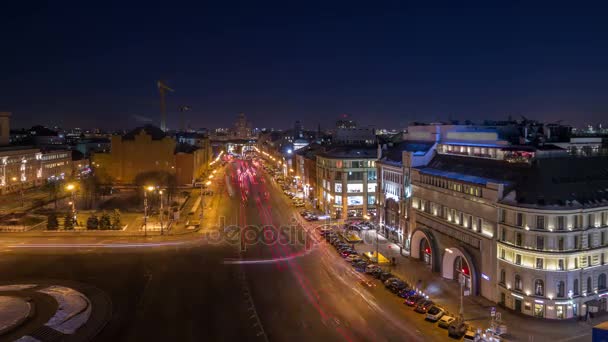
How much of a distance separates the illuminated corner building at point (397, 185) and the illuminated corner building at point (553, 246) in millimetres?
16998

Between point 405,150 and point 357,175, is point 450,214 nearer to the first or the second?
point 405,150

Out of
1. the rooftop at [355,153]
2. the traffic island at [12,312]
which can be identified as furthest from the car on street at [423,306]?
the rooftop at [355,153]

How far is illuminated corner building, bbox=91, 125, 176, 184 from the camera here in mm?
117000

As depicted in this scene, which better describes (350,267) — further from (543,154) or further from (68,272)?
(68,272)

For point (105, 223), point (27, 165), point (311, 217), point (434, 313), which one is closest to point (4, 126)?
point (27, 165)

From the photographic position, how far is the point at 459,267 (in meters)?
42.2

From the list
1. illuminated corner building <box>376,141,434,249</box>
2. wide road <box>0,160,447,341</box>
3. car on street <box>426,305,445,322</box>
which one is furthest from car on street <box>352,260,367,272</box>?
car on street <box>426,305,445,322</box>

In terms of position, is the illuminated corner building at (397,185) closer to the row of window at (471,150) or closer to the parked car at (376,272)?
the row of window at (471,150)

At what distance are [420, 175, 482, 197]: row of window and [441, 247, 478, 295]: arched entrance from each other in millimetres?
5708

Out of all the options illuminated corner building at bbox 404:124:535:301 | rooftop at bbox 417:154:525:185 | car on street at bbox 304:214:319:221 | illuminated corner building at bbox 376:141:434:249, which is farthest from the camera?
car on street at bbox 304:214:319:221

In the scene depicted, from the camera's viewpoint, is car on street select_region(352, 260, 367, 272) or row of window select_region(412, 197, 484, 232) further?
car on street select_region(352, 260, 367, 272)

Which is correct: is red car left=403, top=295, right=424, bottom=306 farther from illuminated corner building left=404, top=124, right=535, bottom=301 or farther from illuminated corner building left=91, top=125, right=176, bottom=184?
illuminated corner building left=91, top=125, right=176, bottom=184

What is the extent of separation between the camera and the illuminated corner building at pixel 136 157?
117000 mm

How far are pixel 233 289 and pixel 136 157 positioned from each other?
3478 inches
